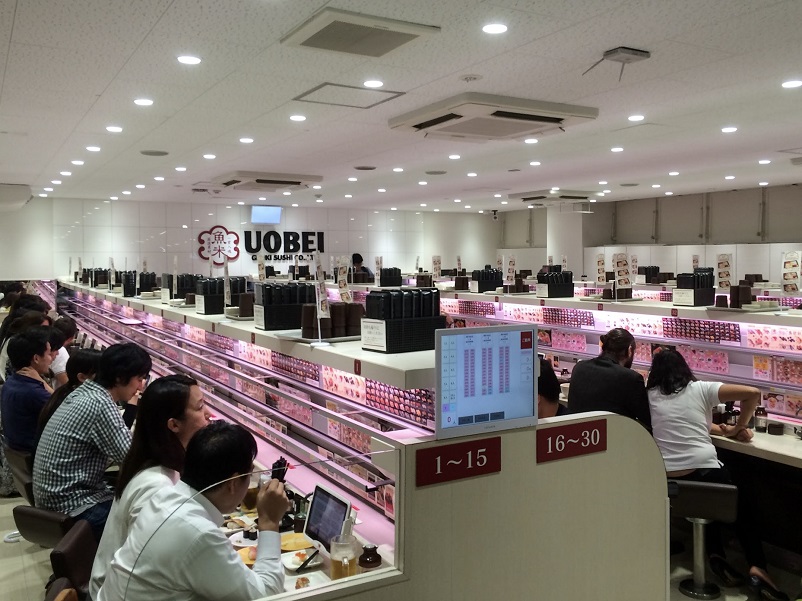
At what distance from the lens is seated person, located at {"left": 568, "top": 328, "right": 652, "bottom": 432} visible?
13.2ft

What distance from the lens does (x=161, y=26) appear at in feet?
13.2

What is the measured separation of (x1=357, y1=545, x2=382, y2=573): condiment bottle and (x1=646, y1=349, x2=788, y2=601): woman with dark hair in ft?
7.80

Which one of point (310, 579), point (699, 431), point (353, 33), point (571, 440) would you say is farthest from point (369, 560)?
point (353, 33)

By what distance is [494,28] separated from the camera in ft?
13.4

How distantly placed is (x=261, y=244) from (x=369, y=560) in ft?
55.7

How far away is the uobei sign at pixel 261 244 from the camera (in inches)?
701

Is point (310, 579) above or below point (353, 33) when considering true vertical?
below

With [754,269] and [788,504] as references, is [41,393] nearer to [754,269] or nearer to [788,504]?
[788,504]

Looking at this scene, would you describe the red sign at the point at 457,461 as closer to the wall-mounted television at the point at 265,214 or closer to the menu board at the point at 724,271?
the menu board at the point at 724,271

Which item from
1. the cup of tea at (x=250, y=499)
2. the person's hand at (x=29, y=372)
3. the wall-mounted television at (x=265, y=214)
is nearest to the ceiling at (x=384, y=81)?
the person's hand at (x=29, y=372)

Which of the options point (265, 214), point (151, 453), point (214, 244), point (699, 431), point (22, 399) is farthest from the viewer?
point (265, 214)

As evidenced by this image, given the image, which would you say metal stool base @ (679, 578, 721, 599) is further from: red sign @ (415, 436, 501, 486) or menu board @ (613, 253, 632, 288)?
menu board @ (613, 253, 632, 288)

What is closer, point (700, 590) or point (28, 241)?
point (700, 590)

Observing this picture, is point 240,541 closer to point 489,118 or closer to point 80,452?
point 80,452
